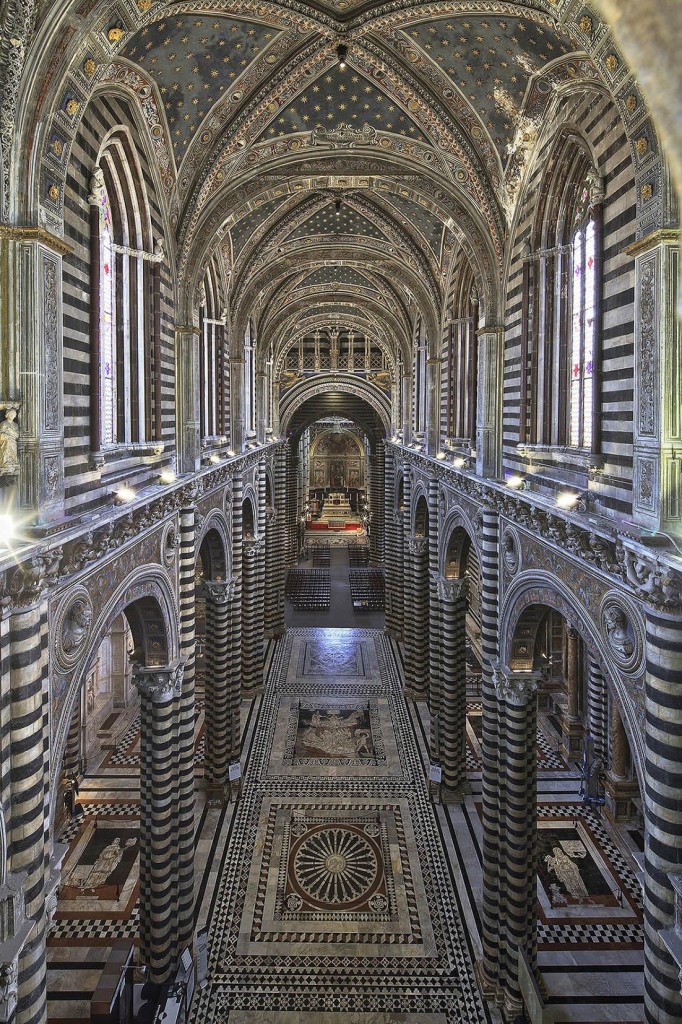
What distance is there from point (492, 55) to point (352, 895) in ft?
58.6

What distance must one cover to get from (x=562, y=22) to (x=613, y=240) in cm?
279

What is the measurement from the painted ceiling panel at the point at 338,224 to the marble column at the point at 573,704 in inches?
593

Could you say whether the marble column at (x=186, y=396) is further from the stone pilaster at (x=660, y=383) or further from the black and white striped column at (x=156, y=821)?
the stone pilaster at (x=660, y=383)

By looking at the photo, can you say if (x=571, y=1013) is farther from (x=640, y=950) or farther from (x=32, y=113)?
(x=32, y=113)

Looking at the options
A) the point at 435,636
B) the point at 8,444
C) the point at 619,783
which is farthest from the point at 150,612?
the point at 619,783

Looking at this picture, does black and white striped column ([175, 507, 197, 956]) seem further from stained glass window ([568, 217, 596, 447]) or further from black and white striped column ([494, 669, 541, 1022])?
stained glass window ([568, 217, 596, 447])

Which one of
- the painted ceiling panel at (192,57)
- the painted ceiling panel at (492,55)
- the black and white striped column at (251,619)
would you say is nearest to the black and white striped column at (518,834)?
the painted ceiling panel at (492,55)

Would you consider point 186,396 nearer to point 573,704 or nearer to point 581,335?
point 581,335

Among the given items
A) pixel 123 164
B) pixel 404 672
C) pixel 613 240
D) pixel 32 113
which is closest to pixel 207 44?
pixel 123 164

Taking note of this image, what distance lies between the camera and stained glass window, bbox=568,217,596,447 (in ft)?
34.5

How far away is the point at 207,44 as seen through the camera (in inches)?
482

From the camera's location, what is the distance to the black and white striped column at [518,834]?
12430 millimetres

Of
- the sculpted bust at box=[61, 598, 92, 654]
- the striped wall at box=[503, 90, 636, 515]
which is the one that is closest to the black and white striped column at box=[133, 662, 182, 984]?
the sculpted bust at box=[61, 598, 92, 654]

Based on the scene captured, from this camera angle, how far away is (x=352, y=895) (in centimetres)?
1556
